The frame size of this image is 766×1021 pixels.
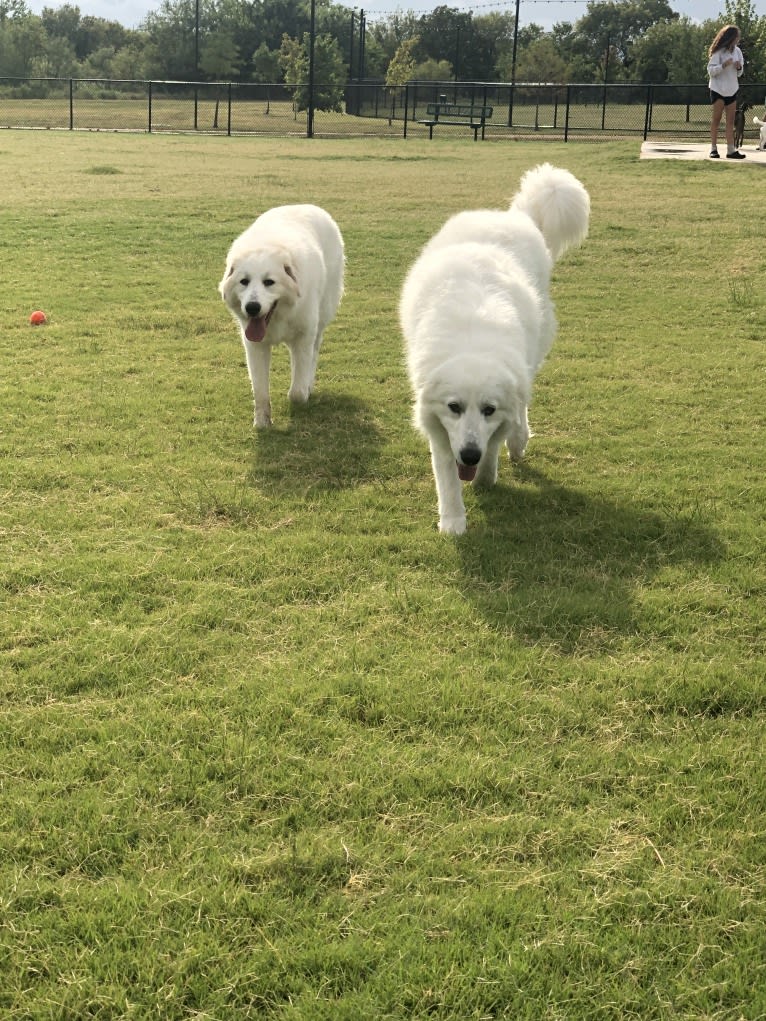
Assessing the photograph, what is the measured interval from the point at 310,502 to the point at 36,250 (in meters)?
8.26

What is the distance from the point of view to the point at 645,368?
7.38 metres

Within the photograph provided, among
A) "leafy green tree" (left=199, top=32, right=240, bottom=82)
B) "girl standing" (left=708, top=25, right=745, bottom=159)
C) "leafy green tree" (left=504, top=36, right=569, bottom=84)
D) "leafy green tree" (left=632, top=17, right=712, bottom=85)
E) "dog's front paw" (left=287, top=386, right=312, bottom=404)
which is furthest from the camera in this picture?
"leafy green tree" (left=199, top=32, right=240, bottom=82)

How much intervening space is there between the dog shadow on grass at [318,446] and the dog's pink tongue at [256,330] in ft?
1.86

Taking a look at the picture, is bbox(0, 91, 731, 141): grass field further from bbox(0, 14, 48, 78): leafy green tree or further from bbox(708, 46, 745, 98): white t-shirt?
bbox(0, 14, 48, 78): leafy green tree

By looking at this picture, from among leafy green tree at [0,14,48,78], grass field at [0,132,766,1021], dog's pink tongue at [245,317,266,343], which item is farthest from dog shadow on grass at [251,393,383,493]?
leafy green tree at [0,14,48,78]

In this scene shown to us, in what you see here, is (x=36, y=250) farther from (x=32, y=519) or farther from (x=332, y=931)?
(x=332, y=931)

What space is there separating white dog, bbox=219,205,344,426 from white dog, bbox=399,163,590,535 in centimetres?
92

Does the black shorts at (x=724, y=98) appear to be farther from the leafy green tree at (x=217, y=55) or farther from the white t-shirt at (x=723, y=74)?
the leafy green tree at (x=217, y=55)

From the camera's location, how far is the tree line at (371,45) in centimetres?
5969

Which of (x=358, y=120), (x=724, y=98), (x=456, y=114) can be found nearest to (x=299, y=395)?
(x=724, y=98)

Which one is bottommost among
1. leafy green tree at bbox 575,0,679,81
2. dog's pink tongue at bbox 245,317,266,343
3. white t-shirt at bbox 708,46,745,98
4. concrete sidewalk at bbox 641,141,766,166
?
dog's pink tongue at bbox 245,317,266,343

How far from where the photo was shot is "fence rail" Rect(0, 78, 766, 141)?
121 feet

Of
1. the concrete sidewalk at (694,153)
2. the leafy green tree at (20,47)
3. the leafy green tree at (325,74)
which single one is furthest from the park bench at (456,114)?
the leafy green tree at (20,47)

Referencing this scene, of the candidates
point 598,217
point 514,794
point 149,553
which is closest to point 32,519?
point 149,553
